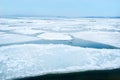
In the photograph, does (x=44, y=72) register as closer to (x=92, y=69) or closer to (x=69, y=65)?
(x=69, y=65)

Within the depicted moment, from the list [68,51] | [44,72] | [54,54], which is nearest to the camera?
[44,72]

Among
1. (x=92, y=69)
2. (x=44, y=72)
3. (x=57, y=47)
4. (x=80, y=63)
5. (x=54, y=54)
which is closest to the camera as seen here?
(x=44, y=72)

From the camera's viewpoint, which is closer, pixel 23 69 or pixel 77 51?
pixel 23 69

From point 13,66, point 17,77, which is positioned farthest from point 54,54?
point 17,77

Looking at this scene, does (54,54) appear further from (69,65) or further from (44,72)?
(44,72)

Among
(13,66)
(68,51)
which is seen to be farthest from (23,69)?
(68,51)

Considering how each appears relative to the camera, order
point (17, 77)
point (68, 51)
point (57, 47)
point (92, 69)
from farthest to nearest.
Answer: point (57, 47), point (68, 51), point (92, 69), point (17, 77)

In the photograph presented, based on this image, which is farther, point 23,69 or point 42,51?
point 42,51

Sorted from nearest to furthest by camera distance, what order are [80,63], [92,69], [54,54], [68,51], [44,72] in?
[44,72], [92,69], [80,63], [54,54], [68,51]

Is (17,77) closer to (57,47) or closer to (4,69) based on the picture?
(4,69)
